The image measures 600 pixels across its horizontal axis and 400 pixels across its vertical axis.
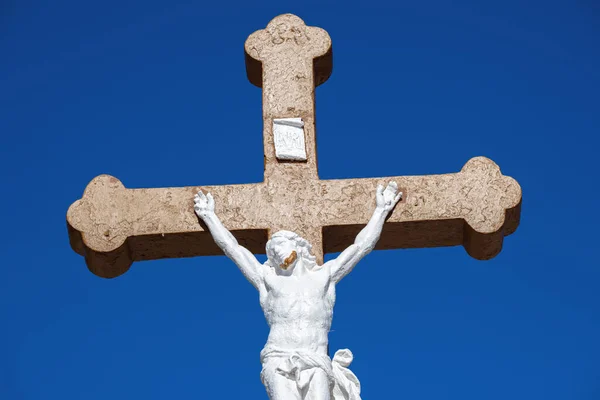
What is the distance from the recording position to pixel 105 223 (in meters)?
7.95

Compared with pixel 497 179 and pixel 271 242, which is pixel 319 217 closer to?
pixel 271 242

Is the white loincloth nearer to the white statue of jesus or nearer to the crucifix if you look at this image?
the white statue of jesus

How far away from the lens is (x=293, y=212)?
311 inches

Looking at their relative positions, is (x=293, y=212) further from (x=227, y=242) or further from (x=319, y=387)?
(x=319, y=387)

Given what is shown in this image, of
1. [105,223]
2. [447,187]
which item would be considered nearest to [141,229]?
[105,223]

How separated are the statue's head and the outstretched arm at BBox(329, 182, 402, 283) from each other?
6.9 inches

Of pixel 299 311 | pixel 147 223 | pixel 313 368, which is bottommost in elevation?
pixel 313 368

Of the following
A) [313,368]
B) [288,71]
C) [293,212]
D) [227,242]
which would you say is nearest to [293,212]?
[293,212]

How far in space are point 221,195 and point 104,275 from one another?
3.34 feet

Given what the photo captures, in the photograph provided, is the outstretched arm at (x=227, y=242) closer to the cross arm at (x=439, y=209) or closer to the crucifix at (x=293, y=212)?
the crucifix at (x=293, y=212)

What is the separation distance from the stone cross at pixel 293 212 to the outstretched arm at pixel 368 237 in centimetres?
8

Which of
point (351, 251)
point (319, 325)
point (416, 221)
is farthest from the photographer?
point (416, 221)

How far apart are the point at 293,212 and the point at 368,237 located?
1.97 ft

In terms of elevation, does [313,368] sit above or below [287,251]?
below
